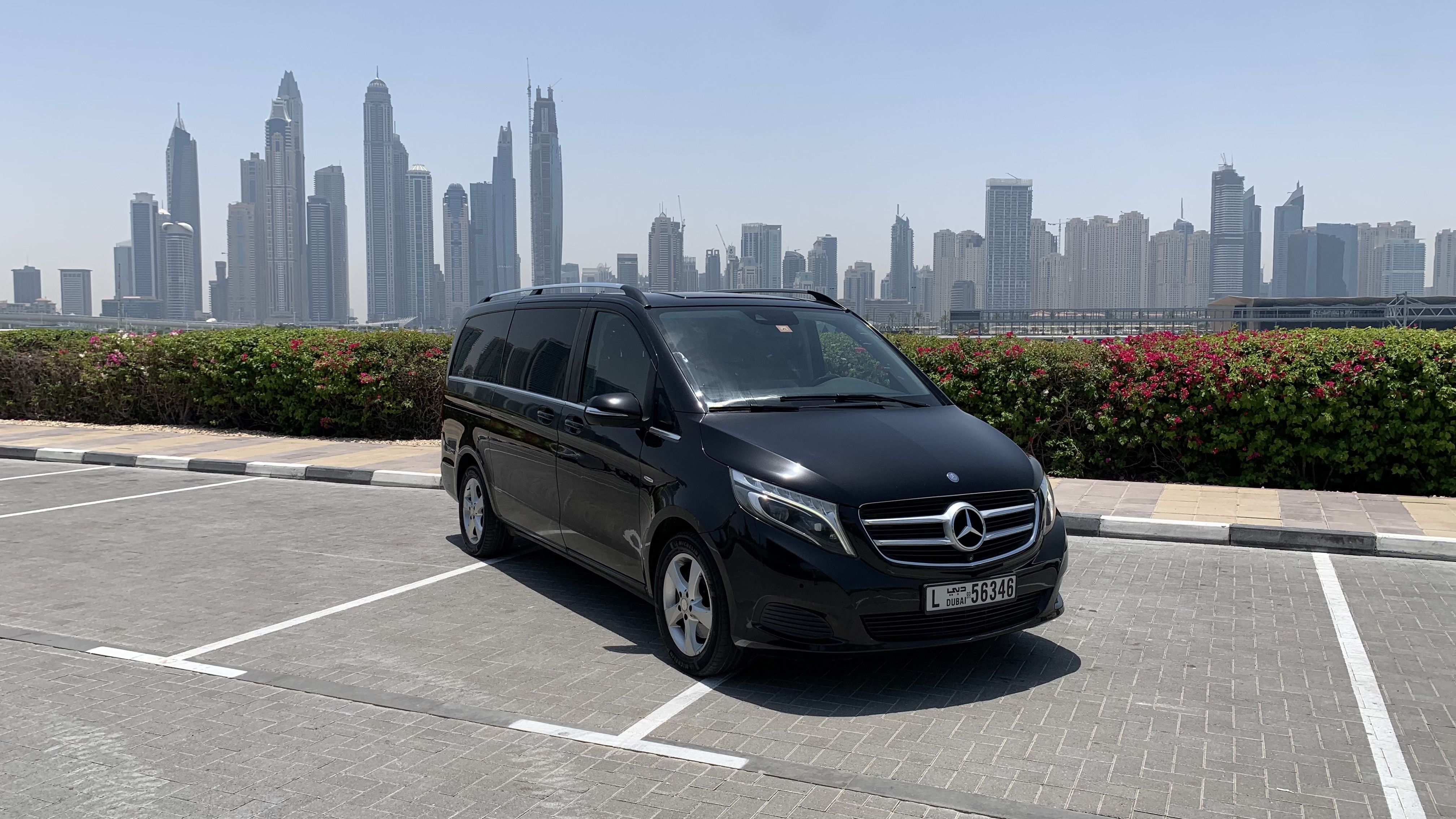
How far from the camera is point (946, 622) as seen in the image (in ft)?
16.2

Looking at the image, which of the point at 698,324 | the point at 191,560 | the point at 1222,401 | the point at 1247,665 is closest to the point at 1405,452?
the point at 1222,401

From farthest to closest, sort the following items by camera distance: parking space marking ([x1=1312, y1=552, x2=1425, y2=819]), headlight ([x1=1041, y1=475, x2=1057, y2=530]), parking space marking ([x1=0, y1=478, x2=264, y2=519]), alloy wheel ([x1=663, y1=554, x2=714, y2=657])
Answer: parking space marking ([x1=0, y1=478, x2=264, y2=519])
headlight ([x1=1041, y1=475, x2=1057, y2=530])
alloy wheel ([x1=663, y1=554, x2=714, y2=657])
parking space marking ([x1=1312, y1=552, x2=1425, y2=819])

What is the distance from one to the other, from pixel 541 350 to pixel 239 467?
24.8 ft

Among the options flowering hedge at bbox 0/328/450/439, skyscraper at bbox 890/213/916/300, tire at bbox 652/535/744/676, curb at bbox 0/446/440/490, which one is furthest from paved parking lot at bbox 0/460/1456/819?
skyscraper at bbox 890/213/916/300

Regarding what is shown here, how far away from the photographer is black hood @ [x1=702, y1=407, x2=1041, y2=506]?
4.91 m

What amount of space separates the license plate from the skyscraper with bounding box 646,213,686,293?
27.2 m

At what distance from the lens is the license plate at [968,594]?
4852 mm

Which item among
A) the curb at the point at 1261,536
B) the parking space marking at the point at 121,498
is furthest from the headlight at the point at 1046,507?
the parking space marking at the point at 121,498

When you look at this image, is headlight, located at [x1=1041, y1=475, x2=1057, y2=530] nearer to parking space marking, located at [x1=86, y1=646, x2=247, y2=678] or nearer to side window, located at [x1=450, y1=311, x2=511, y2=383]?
side window, located at [x1=450, y1=311, x2=511, y2=383]

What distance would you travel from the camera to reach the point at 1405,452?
10.0 metres

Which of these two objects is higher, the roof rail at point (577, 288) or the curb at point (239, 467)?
the roof rail at point (577, 288)

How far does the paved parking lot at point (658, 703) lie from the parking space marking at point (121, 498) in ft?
8.80

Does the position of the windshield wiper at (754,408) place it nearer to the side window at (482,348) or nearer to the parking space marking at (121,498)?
the side window at (482,348)

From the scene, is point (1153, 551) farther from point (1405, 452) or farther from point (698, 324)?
point (698, 324)
